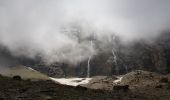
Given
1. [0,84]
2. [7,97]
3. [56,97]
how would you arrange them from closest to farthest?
[7,97] < [56,97] < [0,84]

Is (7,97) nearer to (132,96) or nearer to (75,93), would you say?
Answer: (75,93)

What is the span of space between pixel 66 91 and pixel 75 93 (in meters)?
1.26

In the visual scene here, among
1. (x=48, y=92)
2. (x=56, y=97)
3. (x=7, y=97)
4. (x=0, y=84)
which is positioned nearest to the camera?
(x=7, y=97)

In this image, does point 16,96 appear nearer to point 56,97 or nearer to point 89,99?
point 56,97

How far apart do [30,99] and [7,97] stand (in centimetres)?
257

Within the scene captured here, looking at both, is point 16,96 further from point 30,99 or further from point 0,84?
point 0,84

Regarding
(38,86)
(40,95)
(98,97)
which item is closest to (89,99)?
(98,97)

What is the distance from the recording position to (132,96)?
56094mm

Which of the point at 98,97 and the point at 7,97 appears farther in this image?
the point at 98,97

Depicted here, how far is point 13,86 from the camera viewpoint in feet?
179

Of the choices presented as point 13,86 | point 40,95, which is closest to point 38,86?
point 13,86

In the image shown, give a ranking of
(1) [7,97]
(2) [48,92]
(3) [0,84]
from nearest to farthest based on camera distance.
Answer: (1) [7,97] → (2) [48,92] → (3) [0,84]

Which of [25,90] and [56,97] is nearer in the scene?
[56,97]

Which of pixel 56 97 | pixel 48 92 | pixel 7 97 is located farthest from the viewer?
pixel 48 92
